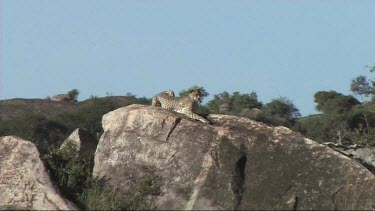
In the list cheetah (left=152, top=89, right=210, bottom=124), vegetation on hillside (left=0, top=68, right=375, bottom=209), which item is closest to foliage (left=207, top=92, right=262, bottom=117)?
vegetation on hillside (left=0, top=68, right=375, bottom=209)

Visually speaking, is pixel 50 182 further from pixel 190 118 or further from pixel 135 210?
pixel 190 118

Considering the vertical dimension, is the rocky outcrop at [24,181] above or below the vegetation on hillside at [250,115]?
below

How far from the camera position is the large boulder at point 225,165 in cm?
1477

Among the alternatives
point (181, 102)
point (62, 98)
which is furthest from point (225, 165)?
point (62, 98)

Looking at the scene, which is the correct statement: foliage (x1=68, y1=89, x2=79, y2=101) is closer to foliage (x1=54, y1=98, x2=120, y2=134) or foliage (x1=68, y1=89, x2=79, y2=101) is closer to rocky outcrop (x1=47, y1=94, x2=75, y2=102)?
rocky outcrop (x1=47, y1=94, x2=75, y2=102)

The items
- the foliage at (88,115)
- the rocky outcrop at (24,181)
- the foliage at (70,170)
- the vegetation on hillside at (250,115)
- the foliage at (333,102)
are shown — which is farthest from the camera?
the foliage at (333,102)

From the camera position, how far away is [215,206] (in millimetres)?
14570

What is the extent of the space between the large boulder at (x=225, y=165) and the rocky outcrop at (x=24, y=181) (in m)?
1.08

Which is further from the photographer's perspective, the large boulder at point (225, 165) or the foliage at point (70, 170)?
the foliage at point (70, 170)

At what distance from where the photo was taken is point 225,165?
15.2 m

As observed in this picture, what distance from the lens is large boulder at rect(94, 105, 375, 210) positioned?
581 inches

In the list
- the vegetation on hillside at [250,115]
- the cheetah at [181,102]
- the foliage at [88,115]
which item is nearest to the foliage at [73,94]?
the vegetation on hillside at [250,115]

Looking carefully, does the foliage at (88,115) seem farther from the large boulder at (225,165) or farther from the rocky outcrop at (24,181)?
the large boulder at (225,165)

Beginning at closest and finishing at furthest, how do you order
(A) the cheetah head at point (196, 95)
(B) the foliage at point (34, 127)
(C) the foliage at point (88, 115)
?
(A) the cheetah head at point (196, 95) → (B) the foliage at point (34, 127) → (C) the foliage at point (88, 115)
